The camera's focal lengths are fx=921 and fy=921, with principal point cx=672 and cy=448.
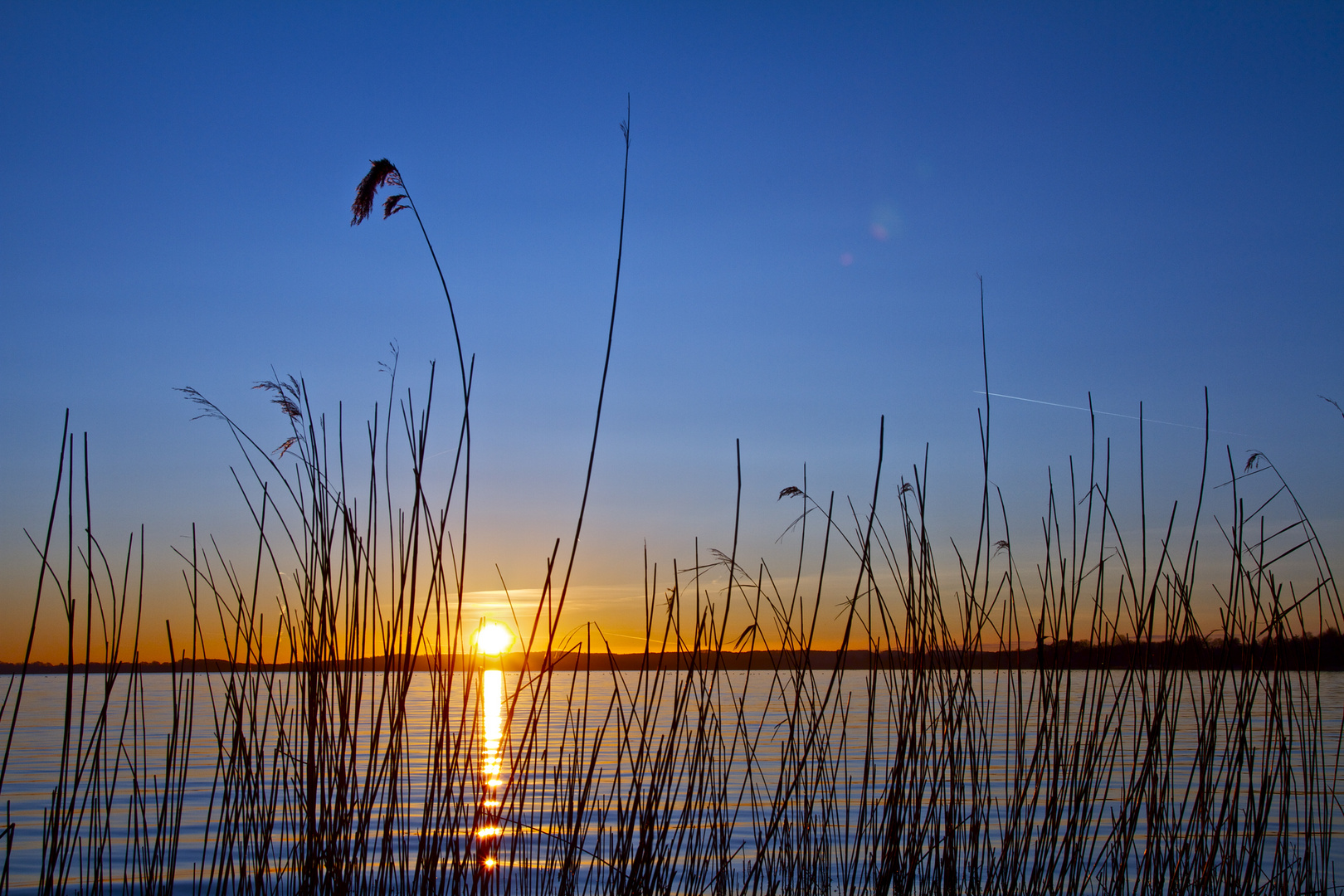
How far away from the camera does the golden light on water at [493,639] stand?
199 cm

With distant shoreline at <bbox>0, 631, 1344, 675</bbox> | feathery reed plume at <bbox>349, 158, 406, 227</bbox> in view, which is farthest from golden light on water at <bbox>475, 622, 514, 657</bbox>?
feathery reed plume at <bbox>349, 158, 406, 227</bbox>

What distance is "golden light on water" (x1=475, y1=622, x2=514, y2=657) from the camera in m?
1.99

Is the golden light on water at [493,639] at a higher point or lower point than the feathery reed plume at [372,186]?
lower

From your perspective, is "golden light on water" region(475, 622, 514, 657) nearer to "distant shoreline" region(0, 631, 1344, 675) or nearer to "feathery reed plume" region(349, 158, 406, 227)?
"distant shoreline" region(0, 631, 1344, 675)

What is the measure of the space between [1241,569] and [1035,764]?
746 mm

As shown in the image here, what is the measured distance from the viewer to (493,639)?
7.13ft

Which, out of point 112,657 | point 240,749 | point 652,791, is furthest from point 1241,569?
point 112,657

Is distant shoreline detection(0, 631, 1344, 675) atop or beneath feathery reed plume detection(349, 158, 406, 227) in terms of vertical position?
beneath

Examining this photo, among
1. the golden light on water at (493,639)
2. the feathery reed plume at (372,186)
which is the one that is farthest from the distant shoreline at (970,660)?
the feathery reed plume at (372,186)

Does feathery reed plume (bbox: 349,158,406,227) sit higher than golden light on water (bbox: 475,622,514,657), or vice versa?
feathery reed plume (bbox: 349,158,406,227)

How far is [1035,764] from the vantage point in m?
2.28

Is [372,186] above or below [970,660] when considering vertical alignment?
above

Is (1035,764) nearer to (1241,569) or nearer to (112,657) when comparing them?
(1241,569)

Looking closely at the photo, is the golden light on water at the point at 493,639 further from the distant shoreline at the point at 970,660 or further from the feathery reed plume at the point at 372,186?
the feathery reed plume at the point at 372,186
